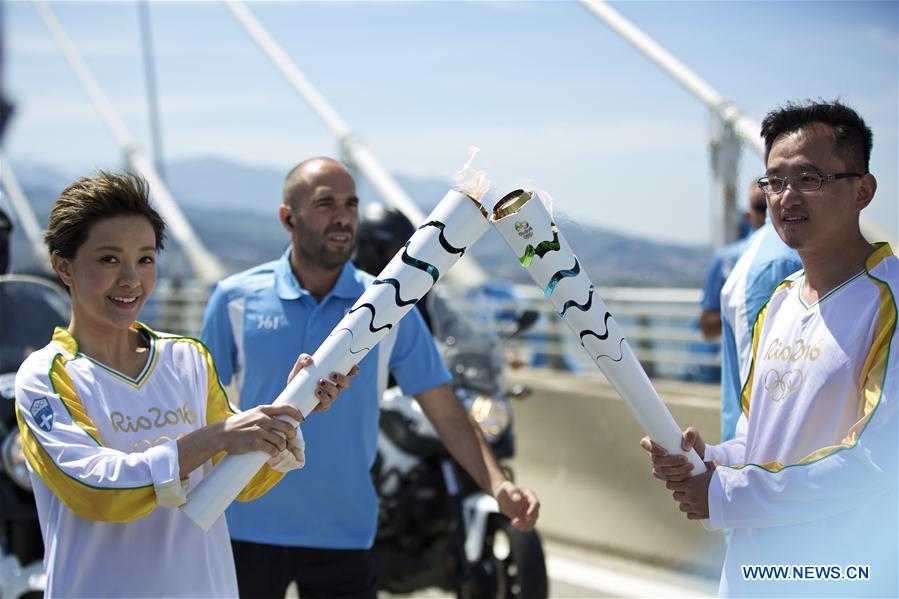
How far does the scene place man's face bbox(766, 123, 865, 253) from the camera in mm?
2514

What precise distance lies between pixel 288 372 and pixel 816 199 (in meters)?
1.78

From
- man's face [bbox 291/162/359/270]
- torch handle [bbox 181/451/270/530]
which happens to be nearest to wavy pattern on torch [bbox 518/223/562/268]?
torch handle [bbox 181/451/270/530]

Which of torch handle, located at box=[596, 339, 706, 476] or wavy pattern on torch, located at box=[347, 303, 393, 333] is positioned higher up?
wavy pattern on torch, located at box=[347, 303, 393, 333]

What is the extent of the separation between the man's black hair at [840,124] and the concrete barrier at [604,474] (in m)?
3.13

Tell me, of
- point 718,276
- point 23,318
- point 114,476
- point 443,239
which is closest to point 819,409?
point 443,239

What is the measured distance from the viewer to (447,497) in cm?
499

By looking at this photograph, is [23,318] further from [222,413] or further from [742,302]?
[742,302]

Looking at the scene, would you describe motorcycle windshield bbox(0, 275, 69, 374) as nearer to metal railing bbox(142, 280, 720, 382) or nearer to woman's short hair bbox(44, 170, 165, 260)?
woman's short hair bbox(44, 170, 165, 260)

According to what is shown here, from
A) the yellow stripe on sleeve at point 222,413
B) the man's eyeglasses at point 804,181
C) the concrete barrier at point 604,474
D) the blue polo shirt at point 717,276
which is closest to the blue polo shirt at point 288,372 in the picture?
the yellow stripe on sleeve at point 222,413

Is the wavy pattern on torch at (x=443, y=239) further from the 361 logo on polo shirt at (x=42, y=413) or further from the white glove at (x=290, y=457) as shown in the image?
the 361 logo on polo shirt at (x=42, y=413)

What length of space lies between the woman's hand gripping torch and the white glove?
74 millimetres

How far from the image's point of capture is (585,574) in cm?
584

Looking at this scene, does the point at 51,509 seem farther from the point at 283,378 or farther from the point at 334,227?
the point at 334,227

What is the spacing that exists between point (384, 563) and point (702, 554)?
1735 millimetres
